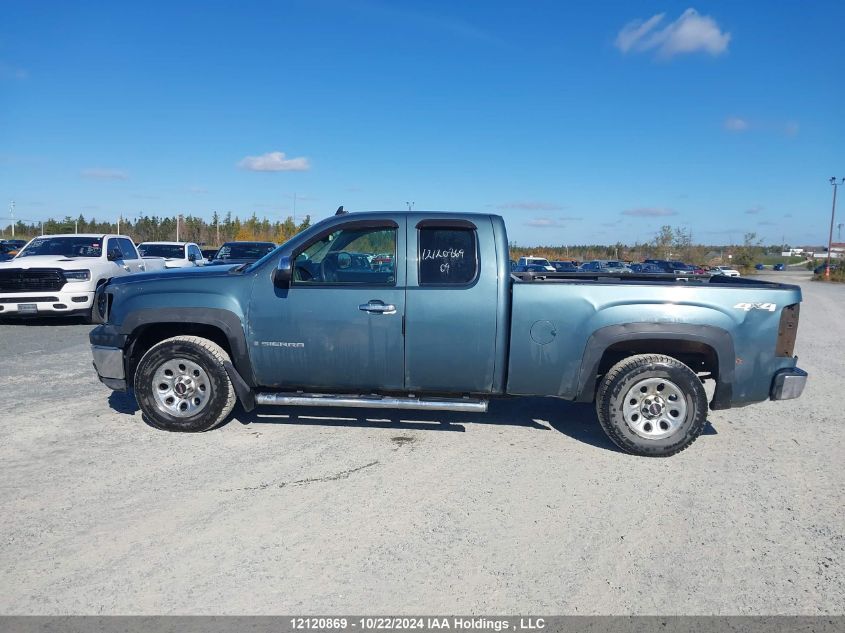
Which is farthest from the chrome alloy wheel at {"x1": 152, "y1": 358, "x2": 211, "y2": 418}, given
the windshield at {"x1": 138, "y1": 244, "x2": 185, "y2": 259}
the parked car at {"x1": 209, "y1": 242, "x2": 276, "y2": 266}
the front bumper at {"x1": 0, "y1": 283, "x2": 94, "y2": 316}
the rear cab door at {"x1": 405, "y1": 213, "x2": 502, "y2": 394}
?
the windshield at {"x1": 138, "y1": 244, "x2": 185, "y2": 259}

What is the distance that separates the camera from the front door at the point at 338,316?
5.03 metres

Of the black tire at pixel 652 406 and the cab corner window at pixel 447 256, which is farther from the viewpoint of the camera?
the cab corner window at pixel 447 256

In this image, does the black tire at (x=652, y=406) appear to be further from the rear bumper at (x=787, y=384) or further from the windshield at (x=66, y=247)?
the windshield at (x=66, y=247)

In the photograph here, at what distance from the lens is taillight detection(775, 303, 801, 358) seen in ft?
16.0

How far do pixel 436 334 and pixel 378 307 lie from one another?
0.52 meters

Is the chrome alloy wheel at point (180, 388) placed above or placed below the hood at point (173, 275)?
below

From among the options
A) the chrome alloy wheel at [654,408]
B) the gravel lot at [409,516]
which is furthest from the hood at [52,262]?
the chrome alloy wheel at [654,408]

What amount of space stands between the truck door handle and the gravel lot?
1131mm

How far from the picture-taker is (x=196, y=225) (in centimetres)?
5953

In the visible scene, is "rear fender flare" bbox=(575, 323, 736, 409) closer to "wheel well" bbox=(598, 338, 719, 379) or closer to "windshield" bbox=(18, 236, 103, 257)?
"wheel well" bbox=(598, 338, 719, 379)

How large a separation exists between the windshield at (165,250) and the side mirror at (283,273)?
17279 millimetres

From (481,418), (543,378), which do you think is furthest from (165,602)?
(481,418)

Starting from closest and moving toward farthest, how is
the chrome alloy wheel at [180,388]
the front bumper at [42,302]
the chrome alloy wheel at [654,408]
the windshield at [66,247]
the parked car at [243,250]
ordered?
the chrome alloy wheel at [654,408] < the chrome alloy wheel at [180,388] < the front bumper at [42,302] < the windshield at [66,247] < the parked car at [243,250]

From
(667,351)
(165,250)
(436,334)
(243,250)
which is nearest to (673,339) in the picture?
(667,351)
